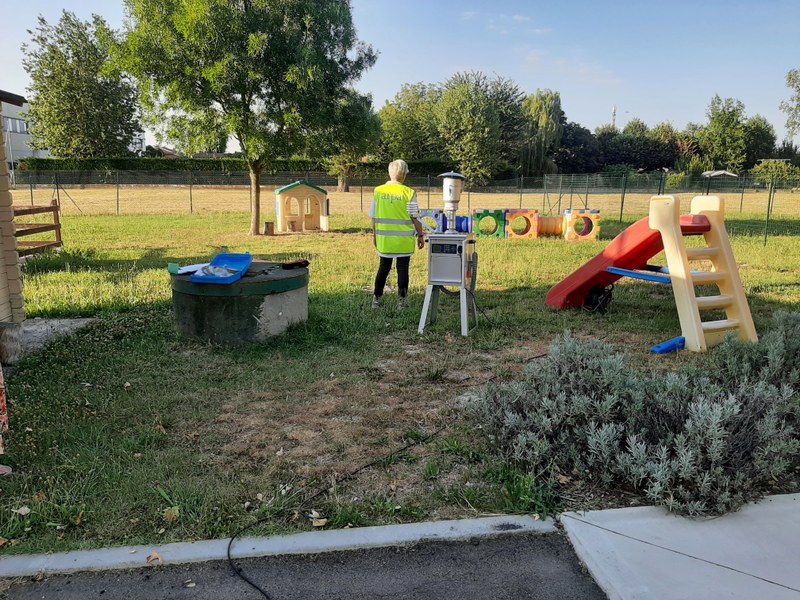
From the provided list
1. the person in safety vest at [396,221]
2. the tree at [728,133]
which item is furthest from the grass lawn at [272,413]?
the tree at [728,133]

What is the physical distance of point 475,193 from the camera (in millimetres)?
44281

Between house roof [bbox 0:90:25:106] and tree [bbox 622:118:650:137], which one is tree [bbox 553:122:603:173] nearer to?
tree [bbox 622:118:650:137]

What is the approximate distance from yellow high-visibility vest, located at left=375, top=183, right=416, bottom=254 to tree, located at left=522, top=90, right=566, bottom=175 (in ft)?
180

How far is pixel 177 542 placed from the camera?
2574mm

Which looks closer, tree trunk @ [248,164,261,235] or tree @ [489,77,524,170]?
tree trunk @ [248,164,261,235]

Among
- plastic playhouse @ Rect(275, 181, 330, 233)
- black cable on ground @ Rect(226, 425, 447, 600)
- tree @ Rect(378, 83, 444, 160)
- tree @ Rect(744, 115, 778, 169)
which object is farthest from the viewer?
tree @ Rect(744, 115, 778, 169)

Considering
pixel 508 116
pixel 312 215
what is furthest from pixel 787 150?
pixel 312 215

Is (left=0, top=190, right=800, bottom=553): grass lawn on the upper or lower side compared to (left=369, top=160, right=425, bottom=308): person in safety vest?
lower

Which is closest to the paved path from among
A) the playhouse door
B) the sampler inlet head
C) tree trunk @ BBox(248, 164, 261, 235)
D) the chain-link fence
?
the sampler inlet head

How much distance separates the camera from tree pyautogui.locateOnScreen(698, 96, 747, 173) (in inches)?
2450

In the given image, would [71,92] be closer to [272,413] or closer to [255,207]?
[255,207]

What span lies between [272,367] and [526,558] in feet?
10.5

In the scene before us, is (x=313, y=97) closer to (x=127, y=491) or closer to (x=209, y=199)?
(x=127, y=491)

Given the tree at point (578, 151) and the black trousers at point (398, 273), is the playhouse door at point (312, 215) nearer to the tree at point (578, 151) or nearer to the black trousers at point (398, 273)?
the black trousers at point (398, 273)
